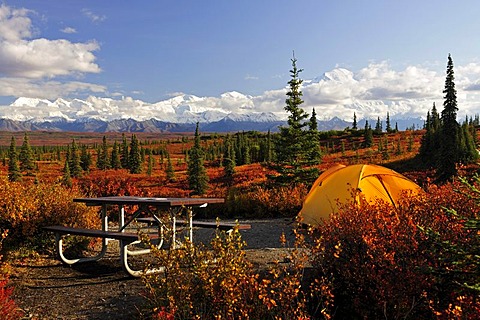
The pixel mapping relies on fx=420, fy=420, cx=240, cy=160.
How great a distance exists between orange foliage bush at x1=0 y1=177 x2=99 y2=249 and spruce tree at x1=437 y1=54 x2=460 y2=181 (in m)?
23.4

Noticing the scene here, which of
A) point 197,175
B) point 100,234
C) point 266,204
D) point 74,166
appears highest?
point 100,234

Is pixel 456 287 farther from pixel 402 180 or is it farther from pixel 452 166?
pixel 452 166

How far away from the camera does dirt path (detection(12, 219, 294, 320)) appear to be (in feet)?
18.0

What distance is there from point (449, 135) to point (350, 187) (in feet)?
74.6

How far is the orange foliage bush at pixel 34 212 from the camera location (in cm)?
790

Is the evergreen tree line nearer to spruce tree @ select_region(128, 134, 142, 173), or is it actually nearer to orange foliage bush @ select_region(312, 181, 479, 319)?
orange foliage bush @ select_region(312, 181, 479, 319)

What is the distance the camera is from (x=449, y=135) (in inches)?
1158

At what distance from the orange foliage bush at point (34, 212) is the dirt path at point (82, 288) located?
0.51 meters

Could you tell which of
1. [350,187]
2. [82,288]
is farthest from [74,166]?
[82,288]

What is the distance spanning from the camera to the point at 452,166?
2728 cm

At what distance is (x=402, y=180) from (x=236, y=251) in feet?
25.1

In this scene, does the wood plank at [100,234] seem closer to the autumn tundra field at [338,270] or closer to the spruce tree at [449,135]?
the autumn tundra field at [338,270]

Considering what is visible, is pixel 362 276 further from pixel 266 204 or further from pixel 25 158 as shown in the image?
pixel 25 158

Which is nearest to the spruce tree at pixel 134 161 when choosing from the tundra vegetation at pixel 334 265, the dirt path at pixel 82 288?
the tundra vegetation at pixel 334 265
